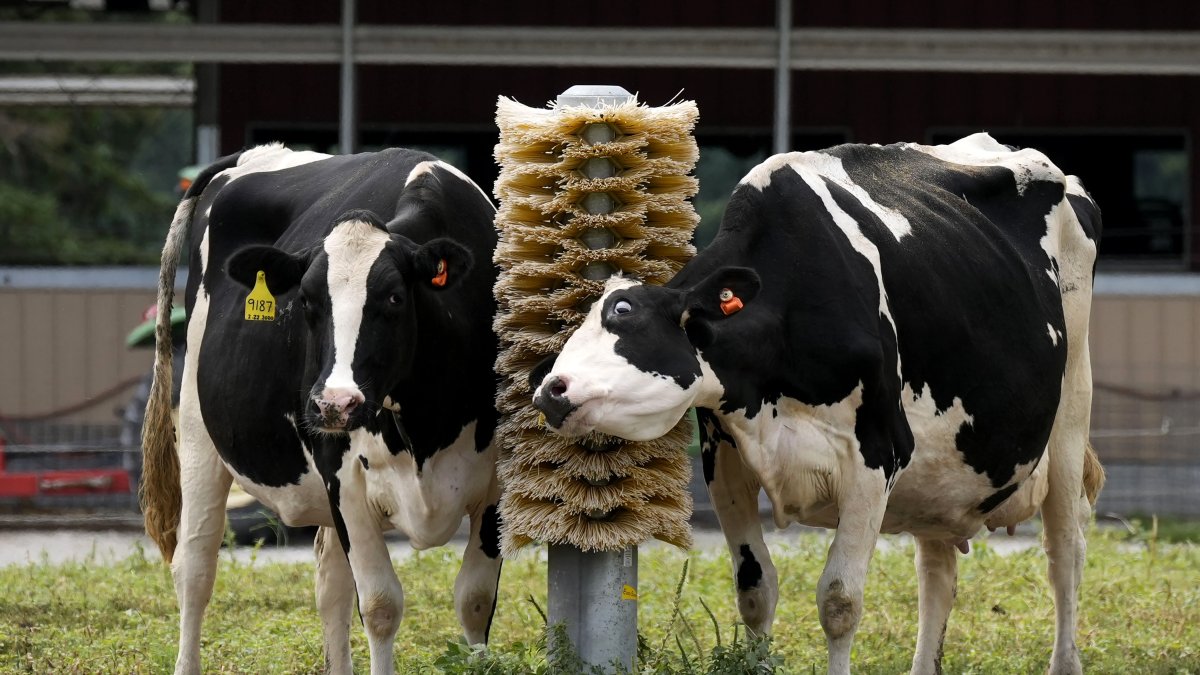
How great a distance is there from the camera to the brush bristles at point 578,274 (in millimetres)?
5805

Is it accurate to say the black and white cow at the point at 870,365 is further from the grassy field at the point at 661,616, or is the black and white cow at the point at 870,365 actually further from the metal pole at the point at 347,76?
the metal pole at the point at 347,76

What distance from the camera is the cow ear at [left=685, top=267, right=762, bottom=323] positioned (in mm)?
5539

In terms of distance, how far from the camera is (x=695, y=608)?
8914 millimetres

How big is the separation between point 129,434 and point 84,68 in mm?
19952

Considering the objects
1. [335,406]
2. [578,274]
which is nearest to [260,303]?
[335,406]

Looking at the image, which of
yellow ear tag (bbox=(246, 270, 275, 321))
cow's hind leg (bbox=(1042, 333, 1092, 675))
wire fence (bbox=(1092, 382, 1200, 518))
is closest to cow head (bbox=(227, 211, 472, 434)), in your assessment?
yellow ear tag (bbox=(246, 270, 275, 321))

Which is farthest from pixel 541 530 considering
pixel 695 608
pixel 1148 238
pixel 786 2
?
pixel 1148 238

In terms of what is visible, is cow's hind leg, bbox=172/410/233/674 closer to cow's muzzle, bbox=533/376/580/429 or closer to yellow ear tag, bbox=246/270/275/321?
yellow ear tag, bbox=246/270/275/321

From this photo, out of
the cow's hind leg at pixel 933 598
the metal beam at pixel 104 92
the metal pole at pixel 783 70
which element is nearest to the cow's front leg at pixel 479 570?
the cow's hind leg at pixel 933 598

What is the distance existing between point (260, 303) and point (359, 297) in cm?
83

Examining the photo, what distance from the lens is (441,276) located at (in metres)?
5.93

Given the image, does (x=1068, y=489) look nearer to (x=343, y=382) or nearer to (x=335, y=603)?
(x=335, y=603)

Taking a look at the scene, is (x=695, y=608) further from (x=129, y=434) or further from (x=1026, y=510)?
(x=129, y=434)

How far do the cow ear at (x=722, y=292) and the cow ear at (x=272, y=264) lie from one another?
1.40m
